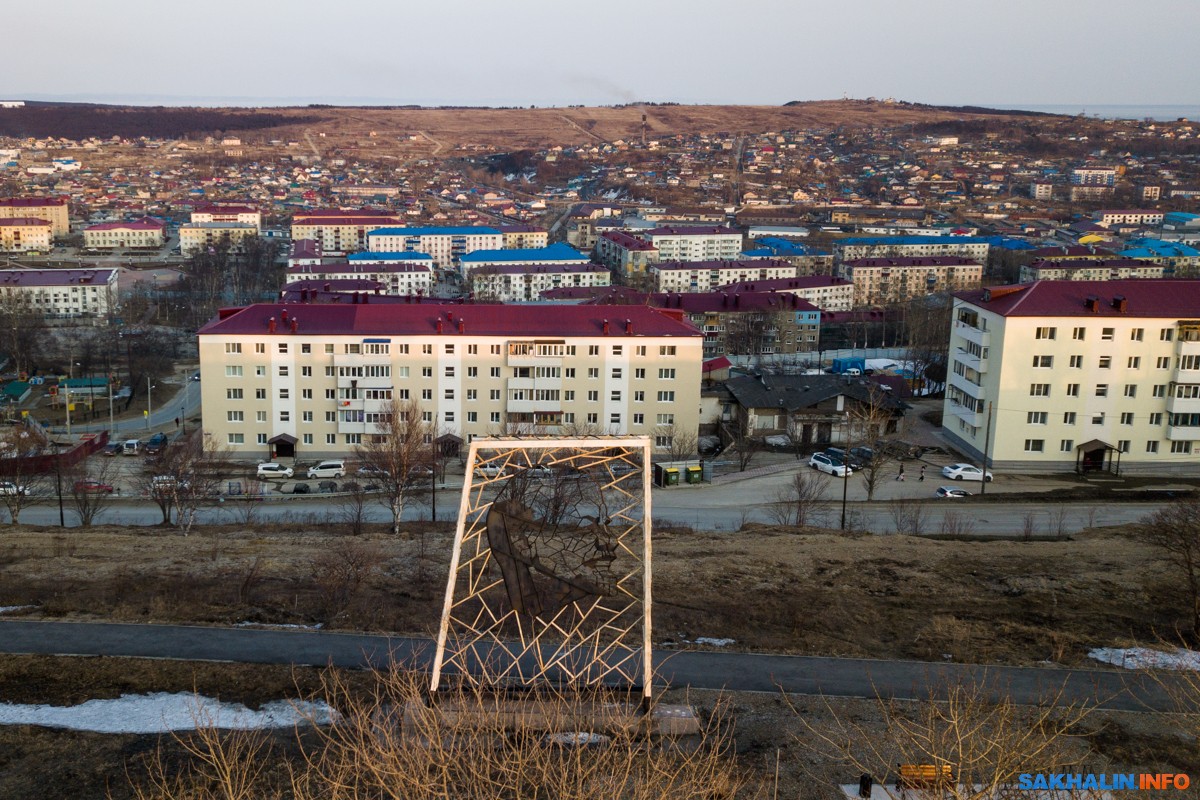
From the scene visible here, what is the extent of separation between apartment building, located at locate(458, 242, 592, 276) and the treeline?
11891 cm

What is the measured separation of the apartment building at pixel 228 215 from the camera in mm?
76562

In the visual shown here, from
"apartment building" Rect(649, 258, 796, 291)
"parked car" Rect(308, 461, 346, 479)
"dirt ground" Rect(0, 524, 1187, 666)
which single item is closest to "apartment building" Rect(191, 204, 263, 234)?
"apartment building" Rect(649, 258, 796, 291)

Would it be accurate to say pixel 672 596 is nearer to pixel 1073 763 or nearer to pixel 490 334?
pixel 1073 763

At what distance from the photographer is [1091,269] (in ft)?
191

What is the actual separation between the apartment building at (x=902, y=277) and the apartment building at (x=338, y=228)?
3316 centimetres

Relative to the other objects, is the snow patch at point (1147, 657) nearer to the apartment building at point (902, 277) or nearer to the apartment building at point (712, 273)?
A: the apartment building at point (712, 273)

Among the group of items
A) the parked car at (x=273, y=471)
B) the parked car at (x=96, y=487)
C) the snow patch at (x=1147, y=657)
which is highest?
the snow patch at (x=1147, y=657)

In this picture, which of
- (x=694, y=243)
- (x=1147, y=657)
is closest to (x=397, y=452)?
(x=1147, y=657)

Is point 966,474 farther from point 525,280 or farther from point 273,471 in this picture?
point 525,280

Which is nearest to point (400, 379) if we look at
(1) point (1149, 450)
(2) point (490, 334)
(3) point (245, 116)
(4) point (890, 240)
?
(2) point (490, 334)

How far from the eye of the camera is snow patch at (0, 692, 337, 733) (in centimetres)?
670

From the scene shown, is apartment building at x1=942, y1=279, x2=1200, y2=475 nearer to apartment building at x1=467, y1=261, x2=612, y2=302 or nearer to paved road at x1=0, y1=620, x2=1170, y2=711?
paved road at x1=0, y1=620, x2=1170, y2=711

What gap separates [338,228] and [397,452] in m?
60.8

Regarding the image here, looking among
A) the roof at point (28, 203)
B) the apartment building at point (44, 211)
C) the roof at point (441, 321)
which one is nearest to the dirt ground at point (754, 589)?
the roof at point (441, 321)
